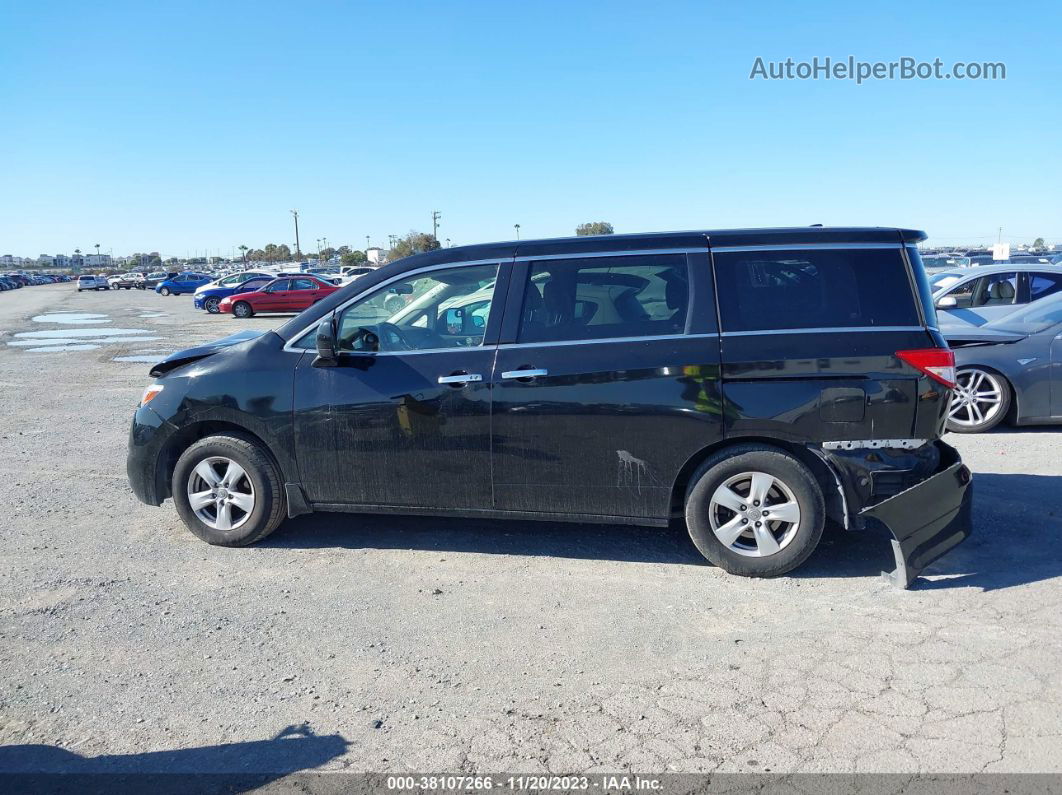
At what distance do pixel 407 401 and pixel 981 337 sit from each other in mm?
6488

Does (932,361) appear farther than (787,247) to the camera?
No

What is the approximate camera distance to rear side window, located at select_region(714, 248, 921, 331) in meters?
5.07

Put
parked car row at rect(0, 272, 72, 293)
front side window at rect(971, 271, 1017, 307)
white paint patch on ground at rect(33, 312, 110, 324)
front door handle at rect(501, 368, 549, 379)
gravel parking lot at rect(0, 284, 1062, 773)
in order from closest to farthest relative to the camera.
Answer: gravel parking lot at rect(0, 284, 1062, 773)
front door handle at rect(501, 368, 549, 379)
front side window at rect(971, 271, 1017, 307)
white paint patch on ground at rect(33, 312, 110, 324)
parked car row at rect(0, 272, 72, 293)

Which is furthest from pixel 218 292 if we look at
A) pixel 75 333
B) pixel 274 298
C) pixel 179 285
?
pixel 179 285

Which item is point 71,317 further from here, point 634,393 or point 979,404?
point 634,393

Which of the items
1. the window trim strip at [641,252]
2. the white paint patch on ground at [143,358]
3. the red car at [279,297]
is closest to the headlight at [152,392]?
the window trim strip at [641,252]

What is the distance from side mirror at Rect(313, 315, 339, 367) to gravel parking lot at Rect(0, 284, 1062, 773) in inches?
49.2

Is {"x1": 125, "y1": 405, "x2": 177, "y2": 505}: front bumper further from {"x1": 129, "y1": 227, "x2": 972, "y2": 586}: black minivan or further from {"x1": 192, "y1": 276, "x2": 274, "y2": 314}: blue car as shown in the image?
{"x1": 192, "y1": 276, "x2": 274, "y2": 314}: blue car

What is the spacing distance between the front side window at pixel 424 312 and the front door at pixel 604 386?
26cm

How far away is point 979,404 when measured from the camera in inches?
352

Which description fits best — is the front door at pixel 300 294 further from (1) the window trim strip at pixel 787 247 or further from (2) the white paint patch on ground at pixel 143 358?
(1) the window trim strip at pixel 787 247

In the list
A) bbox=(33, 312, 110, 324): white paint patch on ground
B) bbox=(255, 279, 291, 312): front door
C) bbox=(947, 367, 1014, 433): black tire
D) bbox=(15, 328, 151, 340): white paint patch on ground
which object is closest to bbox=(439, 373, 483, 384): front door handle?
bbox=(947, 367, 1014, 433): black tire

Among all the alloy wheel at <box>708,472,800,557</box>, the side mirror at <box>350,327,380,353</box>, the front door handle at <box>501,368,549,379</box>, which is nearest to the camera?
the alloy wheel at <box>708,472,800,557</box>

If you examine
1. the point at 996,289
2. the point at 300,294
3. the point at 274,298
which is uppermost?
the point at 300,294
